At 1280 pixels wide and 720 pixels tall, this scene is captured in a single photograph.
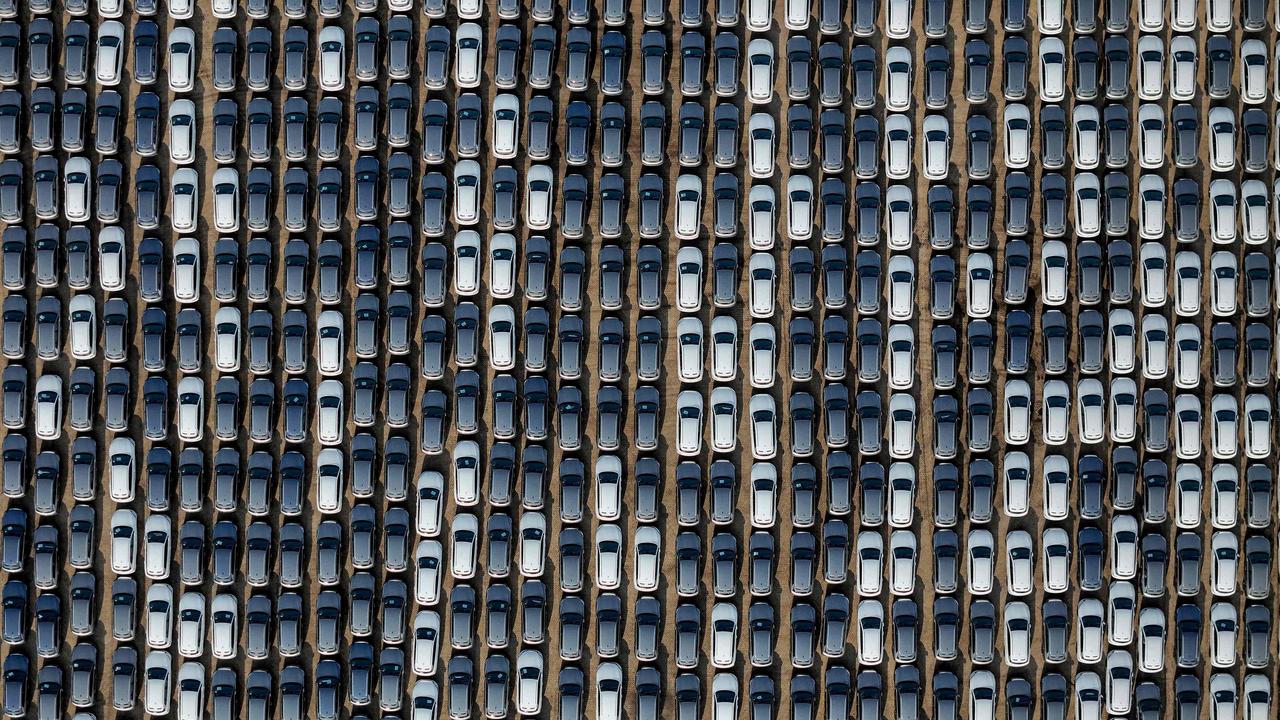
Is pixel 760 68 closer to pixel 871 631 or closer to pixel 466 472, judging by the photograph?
pixel 466 472

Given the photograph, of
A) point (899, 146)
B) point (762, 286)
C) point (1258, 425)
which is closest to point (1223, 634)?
point (1258, 425)

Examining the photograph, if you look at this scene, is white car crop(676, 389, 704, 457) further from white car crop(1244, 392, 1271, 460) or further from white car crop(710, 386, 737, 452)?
white car crop(1244, 392, 1271, 460)

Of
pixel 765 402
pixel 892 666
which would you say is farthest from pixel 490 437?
pixel 892 666

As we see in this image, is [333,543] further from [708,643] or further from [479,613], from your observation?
[708,643]

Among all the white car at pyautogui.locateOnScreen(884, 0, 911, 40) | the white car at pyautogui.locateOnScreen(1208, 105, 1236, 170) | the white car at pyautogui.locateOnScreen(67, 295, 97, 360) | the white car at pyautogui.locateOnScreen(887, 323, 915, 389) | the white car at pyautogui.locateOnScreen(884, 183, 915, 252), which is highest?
the white car at pyautogui.locateOnScreen(884, 0, 911, 40)

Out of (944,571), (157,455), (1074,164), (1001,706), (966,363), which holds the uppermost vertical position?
(1074,164)

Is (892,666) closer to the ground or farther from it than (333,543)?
closer to the ground

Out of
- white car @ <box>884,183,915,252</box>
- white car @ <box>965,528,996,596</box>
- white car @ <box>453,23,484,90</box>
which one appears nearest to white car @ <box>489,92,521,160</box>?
white car @ <box>453,23,484,90</box>
